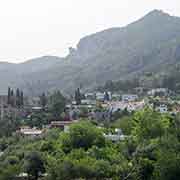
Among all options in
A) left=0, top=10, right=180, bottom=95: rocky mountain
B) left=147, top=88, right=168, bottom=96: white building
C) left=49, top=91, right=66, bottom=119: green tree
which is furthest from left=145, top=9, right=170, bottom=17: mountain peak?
left=49, top=91, right=66, bottom=119: green tree

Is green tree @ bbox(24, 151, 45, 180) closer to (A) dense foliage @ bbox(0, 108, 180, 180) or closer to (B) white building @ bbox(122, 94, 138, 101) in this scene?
(A) dense foliage @ bbox(0, 108, 180, 180)

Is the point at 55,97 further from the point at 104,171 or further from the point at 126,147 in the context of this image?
the point at 104,171

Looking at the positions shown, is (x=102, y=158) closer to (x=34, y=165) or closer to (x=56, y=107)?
(x=34, y=165)

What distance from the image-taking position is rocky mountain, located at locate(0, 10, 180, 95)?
111 m

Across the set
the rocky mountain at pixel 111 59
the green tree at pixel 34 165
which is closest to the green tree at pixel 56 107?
the green tree at pixel 34 165

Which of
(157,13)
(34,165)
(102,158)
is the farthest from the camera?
(157,13)

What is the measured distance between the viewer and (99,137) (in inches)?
1078

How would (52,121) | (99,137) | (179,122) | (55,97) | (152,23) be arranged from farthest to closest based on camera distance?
(152,23), (55,97), (52,121), (179,122), (99,137)

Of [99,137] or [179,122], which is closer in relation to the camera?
[99,137]

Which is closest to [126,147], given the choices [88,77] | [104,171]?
[104,171]

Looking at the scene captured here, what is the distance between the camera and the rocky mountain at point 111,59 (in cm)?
11094

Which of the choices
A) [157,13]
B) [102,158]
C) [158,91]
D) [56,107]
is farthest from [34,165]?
[157,13]

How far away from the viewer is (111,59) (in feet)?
427

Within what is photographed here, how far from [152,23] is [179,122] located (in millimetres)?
132418
